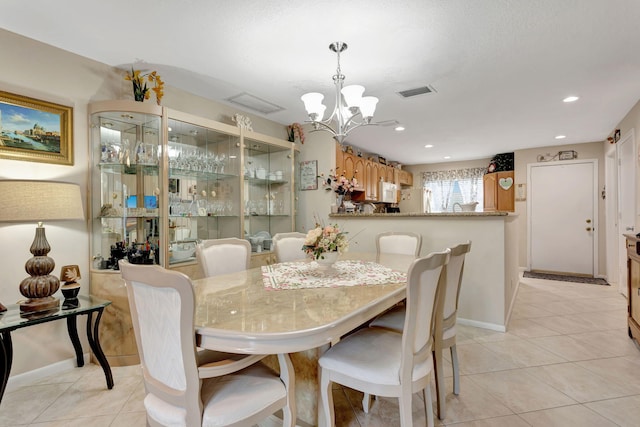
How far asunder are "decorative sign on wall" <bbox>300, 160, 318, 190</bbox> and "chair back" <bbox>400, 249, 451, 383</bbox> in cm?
292

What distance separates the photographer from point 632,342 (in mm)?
2693

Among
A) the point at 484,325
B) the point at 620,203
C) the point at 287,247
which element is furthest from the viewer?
the point at 620,203

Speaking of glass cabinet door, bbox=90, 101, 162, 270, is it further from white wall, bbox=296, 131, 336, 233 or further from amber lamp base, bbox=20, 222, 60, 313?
white wall, bbox=296, 131, 336, 233

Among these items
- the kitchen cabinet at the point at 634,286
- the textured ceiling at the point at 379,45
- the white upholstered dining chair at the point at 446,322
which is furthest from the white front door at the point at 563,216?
the white upholstered dining chair at the point at 446,322

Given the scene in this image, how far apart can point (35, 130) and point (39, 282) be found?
1094 millimetres

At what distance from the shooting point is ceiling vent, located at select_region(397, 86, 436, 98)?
9.96ft

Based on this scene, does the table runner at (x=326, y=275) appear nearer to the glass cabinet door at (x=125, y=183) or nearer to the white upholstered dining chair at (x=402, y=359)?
the white upholstered dining chair at (x=402, y=359)

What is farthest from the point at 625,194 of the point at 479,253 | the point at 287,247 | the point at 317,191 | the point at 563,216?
Result: the point at 287,247

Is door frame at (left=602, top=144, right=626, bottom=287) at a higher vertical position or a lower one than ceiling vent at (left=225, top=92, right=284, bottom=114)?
lower

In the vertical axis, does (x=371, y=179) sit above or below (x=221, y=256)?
above

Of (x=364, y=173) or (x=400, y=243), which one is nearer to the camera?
(x=400, y=243)

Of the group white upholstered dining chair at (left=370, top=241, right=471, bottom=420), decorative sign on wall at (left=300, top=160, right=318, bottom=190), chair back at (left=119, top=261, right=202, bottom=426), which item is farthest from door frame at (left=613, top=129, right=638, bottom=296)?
chair back at (left=119, top=261, right=202, bottom=426)

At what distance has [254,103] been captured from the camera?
344 centimetres

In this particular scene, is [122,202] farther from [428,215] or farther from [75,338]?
[428,215]
